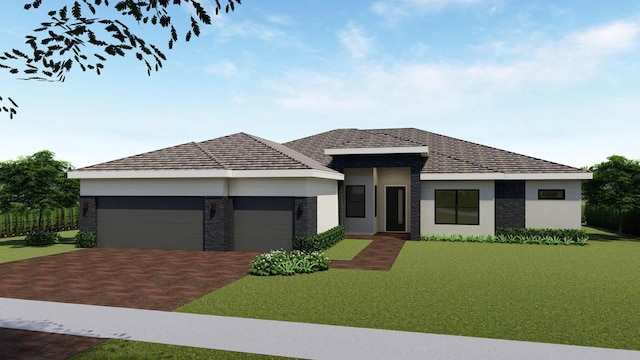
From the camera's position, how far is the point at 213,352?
6.79 meters

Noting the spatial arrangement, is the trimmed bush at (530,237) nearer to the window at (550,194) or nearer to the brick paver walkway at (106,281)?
the window at (550,194)

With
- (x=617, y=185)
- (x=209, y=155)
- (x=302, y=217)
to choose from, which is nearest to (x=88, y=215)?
(x=209, y=155)

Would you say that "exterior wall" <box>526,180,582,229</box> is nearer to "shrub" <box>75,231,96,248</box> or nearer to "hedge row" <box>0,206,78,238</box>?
"shrub" <box>75,231,96,248</box>

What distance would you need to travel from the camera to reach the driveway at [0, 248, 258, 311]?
10438 mm

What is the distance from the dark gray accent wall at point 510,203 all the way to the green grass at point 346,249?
7.46 m

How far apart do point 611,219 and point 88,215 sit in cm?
3369

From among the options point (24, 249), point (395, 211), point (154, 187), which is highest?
point (154, 187)

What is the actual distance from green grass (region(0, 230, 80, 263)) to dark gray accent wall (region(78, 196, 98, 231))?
1146mm

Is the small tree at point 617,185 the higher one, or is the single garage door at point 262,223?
the small tree at point 617,185

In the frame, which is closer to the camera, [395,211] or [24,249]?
[24,249]

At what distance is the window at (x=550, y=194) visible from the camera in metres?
22.2

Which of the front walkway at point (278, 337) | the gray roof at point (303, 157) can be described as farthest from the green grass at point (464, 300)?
the gray roof at point (303, 157)

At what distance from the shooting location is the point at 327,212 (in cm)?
2128

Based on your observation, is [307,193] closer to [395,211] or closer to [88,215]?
[395,211]
